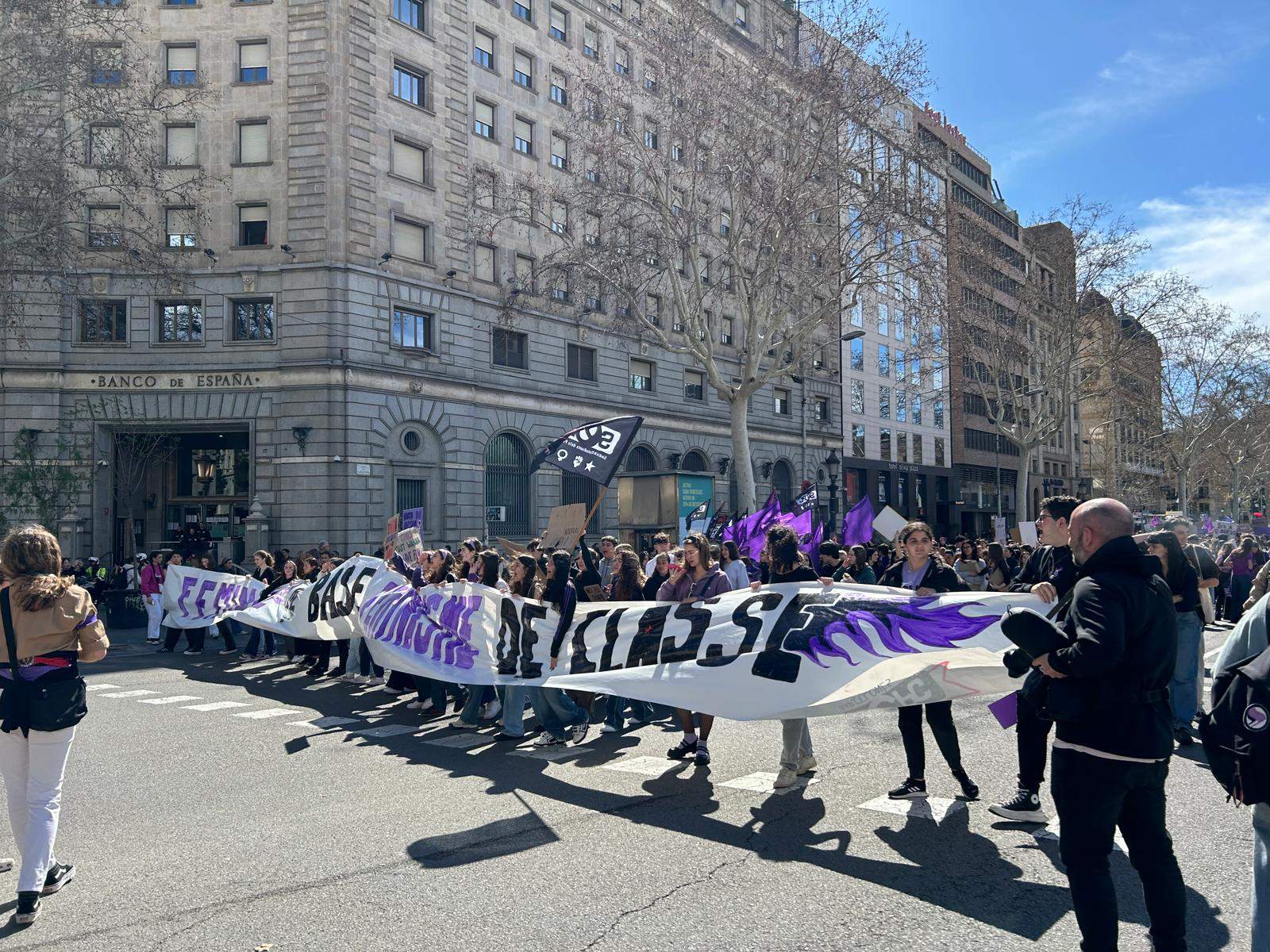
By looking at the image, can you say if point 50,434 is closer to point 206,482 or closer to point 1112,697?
point 206,482

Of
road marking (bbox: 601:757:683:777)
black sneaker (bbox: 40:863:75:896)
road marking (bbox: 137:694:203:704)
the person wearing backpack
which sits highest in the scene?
the person wearing backpack

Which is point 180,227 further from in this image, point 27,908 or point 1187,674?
point 1187,674

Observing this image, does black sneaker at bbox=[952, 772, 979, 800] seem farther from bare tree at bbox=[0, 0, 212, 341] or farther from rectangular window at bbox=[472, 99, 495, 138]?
rectangular window at bbox=[472, 99, 495, 138]

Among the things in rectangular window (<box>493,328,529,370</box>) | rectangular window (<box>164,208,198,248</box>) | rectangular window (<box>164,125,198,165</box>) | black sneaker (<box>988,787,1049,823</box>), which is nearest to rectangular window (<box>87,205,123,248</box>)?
rectangular window (<box>164,208,198,248</box>)

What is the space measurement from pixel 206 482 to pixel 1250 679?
31424 millimetres

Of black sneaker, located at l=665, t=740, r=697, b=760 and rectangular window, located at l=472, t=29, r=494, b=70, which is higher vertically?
rectangular window, located at l=472, t=29, r=494, b=70

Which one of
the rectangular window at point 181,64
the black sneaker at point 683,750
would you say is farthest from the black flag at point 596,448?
the rectangular window at point 181,64

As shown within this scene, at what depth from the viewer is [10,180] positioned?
2034 cm

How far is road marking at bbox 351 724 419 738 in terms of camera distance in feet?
30.3

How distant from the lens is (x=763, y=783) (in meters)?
7.21

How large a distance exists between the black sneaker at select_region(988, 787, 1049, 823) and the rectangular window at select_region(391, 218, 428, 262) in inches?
1018

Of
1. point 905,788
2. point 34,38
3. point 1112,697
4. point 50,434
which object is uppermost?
point 34,38

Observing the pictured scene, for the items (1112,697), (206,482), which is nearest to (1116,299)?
(206,482)

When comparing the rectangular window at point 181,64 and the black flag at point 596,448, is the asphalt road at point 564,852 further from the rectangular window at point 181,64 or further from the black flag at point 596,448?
the rectangular window at point 181,64
